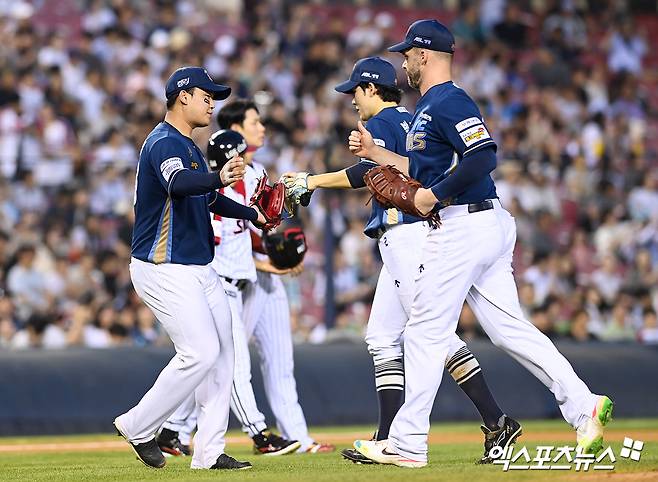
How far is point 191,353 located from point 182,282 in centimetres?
41

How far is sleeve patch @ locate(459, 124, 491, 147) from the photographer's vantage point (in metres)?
6.89

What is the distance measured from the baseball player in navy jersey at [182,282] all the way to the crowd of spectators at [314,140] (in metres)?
6.35

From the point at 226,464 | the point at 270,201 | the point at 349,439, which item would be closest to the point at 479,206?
the point at 270,201

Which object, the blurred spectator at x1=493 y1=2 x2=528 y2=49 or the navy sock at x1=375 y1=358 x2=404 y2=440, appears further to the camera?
the blurred spectator at x1=493 y1=2 x2=528 y2=49

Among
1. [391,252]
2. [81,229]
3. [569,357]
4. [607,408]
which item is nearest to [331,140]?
[81,229]

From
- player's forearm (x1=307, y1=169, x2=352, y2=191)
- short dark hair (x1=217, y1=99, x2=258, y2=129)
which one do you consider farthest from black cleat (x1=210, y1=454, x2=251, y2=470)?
short dark hair (x1=217, y1=99, x2=258, y2=129)

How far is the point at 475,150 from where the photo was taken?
6.88 metres

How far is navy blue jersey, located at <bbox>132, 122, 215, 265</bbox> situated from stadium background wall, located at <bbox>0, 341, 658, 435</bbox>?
4.66 m

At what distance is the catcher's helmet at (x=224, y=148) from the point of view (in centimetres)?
894

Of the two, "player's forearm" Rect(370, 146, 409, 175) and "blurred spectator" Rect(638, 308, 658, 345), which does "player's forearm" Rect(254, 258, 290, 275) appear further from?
"blurred spectator" Rect(638, 308, 658, 345)

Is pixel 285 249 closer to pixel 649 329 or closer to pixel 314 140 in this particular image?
pixel 649 329

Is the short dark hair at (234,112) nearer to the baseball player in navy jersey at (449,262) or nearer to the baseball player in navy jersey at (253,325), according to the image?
the baseball player in navy jersey at (253,325)

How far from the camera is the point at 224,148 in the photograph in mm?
8945

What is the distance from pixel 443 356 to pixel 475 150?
1165 millimetres
